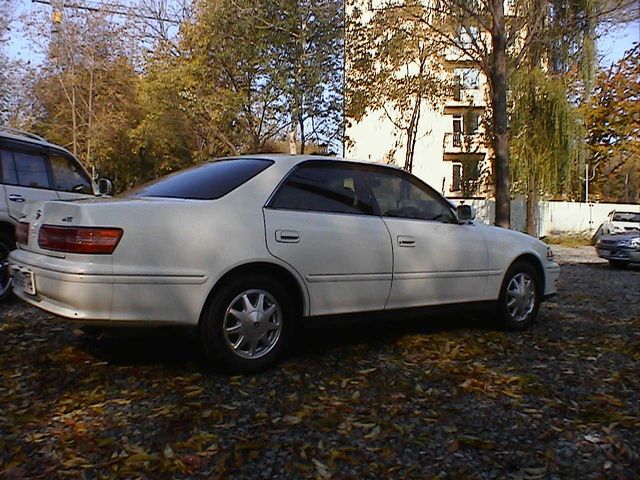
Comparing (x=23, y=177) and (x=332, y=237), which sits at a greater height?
(x=23, y=177)

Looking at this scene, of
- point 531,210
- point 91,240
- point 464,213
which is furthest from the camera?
point 531,210

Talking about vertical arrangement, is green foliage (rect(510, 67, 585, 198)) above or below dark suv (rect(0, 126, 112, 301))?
above

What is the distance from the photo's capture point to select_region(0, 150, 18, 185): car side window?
6.68m

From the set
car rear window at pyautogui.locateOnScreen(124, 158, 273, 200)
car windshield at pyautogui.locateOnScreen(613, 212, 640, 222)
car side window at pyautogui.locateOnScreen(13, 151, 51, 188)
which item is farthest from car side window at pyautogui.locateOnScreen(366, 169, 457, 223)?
car windshield at pyautogui.locateOnScreen(613, 212, 640, 222)

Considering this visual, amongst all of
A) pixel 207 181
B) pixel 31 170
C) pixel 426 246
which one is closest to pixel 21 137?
pixel 31 170

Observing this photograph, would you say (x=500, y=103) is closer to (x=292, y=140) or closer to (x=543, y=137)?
(x=292, y=140)

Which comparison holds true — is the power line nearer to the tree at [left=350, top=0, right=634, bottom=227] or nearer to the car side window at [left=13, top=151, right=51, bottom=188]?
the tree at [left=350, top=0, right=634, bottom=227]

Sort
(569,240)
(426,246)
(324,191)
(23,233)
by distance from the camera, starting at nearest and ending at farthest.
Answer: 1. (23,233)
2. (324,191)
3. (426,246)
4. (569,240)

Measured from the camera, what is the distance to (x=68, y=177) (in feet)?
24.3

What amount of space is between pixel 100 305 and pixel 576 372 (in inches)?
131

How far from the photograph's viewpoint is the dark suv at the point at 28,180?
6.57 meters

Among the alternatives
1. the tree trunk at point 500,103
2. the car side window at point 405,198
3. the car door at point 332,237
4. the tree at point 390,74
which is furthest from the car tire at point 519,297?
the tree at point 390,74

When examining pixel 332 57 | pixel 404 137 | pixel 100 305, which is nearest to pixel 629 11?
pixel 332 57

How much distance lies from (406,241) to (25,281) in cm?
281
